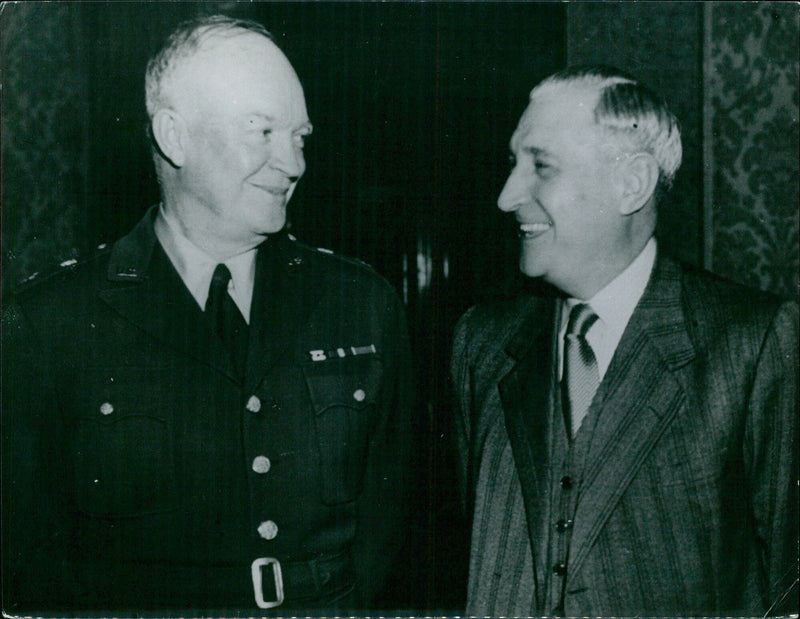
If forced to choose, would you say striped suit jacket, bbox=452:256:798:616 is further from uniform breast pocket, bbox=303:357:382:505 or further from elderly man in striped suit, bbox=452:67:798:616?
uniform breast pocket, bbox=303:357:382:505

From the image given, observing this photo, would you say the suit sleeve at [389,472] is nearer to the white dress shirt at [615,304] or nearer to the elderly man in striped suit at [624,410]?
the elderly man in striped suit at [624,410]

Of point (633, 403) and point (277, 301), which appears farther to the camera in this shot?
point (277, 301)

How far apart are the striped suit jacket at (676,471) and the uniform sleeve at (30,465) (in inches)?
38.8

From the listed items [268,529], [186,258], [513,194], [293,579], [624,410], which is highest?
[513,194]

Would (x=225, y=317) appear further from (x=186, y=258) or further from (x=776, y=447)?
(x=776, y=447)

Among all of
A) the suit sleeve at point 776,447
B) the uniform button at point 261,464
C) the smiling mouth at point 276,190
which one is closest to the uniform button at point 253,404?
the uniform button at point 261,464

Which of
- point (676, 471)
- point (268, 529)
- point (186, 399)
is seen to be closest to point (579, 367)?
point (676, 471)

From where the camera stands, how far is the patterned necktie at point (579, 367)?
177 centimetres

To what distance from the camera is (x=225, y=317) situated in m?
1.78

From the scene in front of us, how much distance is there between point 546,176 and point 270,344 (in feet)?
2.44

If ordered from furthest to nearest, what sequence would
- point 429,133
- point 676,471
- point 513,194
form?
point 429,133 < point 513,194 < point 676,471

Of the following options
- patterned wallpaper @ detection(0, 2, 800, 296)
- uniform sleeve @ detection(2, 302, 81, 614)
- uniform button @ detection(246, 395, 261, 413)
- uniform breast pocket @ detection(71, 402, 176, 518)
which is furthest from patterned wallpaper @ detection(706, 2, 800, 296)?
uniform sleeve @ detection(2, 302, 81, 614)

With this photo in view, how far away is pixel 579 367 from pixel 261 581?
2.86 feet

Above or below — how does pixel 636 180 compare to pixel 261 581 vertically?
above
